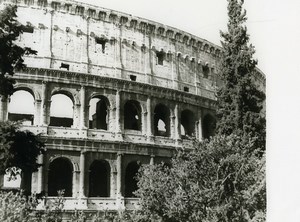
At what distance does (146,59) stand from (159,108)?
2.91 metres

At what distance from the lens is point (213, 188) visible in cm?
1253

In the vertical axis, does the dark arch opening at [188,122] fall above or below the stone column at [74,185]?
above

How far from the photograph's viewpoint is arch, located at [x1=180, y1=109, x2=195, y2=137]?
26047mm

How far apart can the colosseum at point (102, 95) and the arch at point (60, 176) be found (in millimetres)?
50

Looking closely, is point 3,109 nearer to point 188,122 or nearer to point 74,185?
point 74,185

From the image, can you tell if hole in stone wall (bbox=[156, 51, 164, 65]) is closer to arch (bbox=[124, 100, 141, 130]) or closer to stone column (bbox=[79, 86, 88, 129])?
arch (bbox=[124, 100, 141, 130])

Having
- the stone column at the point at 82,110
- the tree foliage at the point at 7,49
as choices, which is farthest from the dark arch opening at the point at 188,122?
the tree foliage at the point at 7,49

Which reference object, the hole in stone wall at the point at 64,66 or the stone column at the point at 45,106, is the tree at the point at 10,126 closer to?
the stone column at the point at 45,106

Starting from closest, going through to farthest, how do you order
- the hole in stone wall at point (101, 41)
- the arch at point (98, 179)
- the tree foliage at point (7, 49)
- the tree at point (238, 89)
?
the tree foliage at point (7, 49), the tree at point (238, 89), the arch at point (98, 179), the hole in stone wall at point (101, 41)

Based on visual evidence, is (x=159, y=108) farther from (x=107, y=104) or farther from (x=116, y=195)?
(x=116, y=195)

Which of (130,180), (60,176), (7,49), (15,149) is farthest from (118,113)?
(7,49)

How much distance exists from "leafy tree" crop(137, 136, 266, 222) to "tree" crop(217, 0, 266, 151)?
3964 millimetres

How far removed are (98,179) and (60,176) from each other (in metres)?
2.02

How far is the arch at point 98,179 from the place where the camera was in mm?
23203
